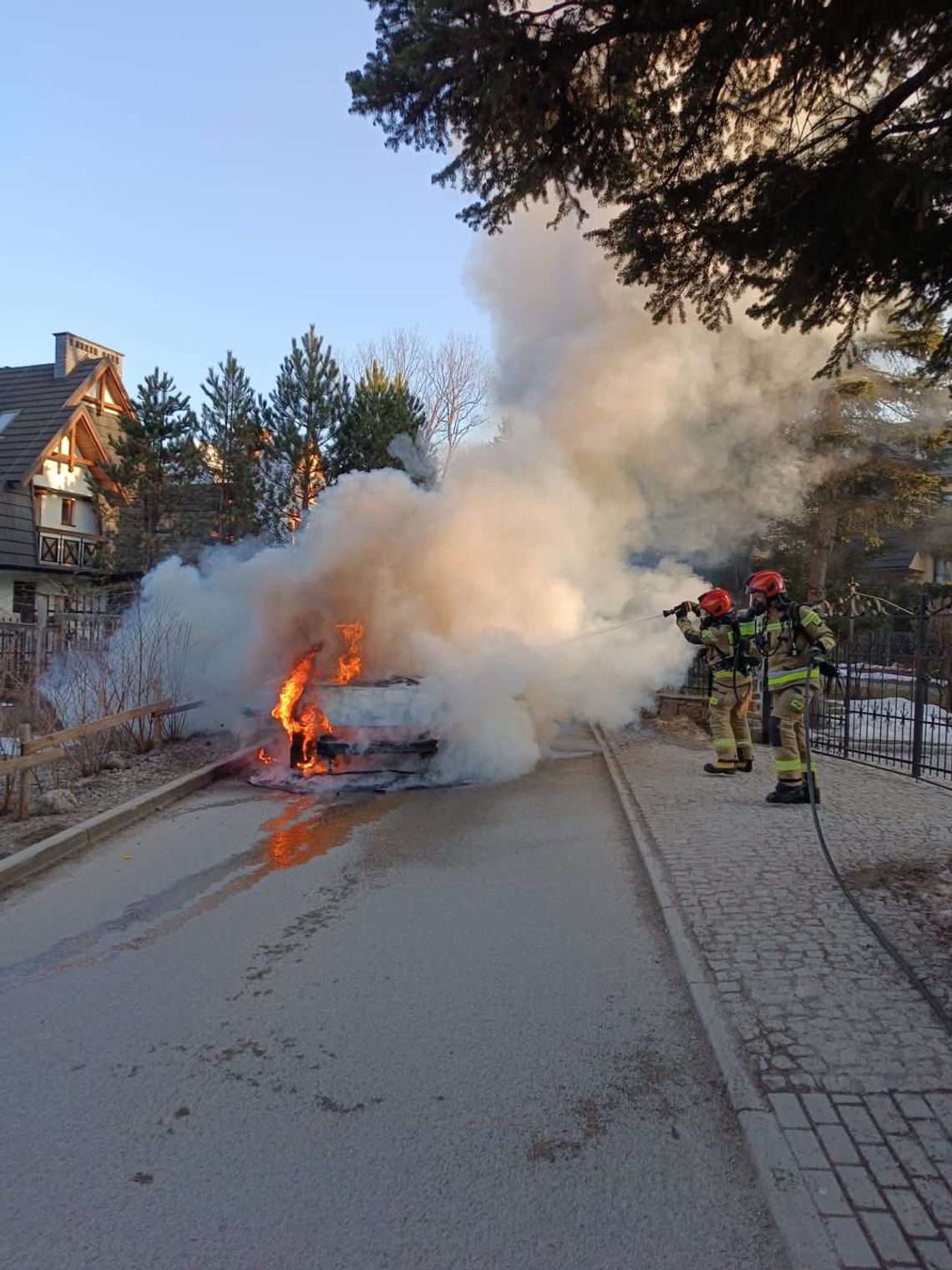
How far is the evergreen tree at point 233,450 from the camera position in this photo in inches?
798

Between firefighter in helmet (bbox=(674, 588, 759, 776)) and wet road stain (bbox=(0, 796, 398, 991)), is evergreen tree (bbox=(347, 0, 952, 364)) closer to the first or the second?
wet road stain (bbox=(0, 796, 398, 991))

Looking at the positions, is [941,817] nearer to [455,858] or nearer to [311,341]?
[455,858]

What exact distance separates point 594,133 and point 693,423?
6.32m

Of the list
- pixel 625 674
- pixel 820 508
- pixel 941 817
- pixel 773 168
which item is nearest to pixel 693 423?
pixel 625 674

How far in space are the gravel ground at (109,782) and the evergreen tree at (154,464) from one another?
11244mm

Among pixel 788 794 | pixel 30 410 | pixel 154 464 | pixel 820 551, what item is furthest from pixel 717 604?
pixel 30 410

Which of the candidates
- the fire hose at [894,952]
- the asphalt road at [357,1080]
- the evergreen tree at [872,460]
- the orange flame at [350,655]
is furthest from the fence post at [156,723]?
the evergreen tree at [872,460]

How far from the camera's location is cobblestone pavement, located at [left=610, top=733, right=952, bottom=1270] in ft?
8.01

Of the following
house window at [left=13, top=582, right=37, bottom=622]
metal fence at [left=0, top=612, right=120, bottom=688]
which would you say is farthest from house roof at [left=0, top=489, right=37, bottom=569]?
metal fence at [left=0, top=612, right=120, bottom=688]

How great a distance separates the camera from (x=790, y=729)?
7551 mm

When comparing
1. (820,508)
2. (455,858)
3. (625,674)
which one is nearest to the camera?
(455,858)

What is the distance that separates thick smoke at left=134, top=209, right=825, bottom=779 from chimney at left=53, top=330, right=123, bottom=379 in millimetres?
20374

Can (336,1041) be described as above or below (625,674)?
below

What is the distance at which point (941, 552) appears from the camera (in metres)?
23.1
